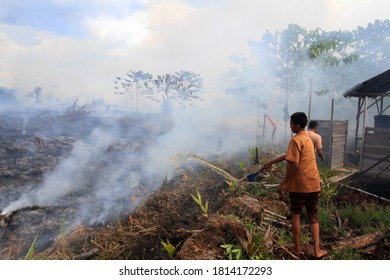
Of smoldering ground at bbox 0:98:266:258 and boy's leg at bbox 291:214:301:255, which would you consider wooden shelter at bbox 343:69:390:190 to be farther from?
smoldering ground at bbox 0:98:266:258

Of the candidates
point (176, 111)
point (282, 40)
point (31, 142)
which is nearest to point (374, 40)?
point (282, 40)

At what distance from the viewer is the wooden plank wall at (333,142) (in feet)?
30.5

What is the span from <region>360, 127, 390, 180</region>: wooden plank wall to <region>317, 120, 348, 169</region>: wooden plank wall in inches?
56.1

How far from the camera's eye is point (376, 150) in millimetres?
7582

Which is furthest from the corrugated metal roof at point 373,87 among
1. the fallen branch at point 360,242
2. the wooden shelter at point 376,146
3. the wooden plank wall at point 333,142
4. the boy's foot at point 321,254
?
the boy's foot at point 321,254

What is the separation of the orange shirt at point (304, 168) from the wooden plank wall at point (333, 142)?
618cm

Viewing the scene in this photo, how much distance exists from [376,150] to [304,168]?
5212 mm

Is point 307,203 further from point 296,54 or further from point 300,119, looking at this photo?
point 296,54

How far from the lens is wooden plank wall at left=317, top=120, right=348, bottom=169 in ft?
30.5

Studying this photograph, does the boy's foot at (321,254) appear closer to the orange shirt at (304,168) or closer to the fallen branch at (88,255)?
the orange shirt at (304,168)

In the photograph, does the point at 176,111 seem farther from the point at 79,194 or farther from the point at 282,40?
the point at 79,194

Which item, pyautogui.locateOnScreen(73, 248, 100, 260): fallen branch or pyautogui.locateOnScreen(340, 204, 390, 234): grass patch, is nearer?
pyautogui.locateOnScreen(73, 248, 100, 260): fallen branch

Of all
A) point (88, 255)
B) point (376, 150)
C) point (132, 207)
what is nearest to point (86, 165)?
point (132, 207)

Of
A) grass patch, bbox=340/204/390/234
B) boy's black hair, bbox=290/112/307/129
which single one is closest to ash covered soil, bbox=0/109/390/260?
grass patch, bbox=340/204/390/234
